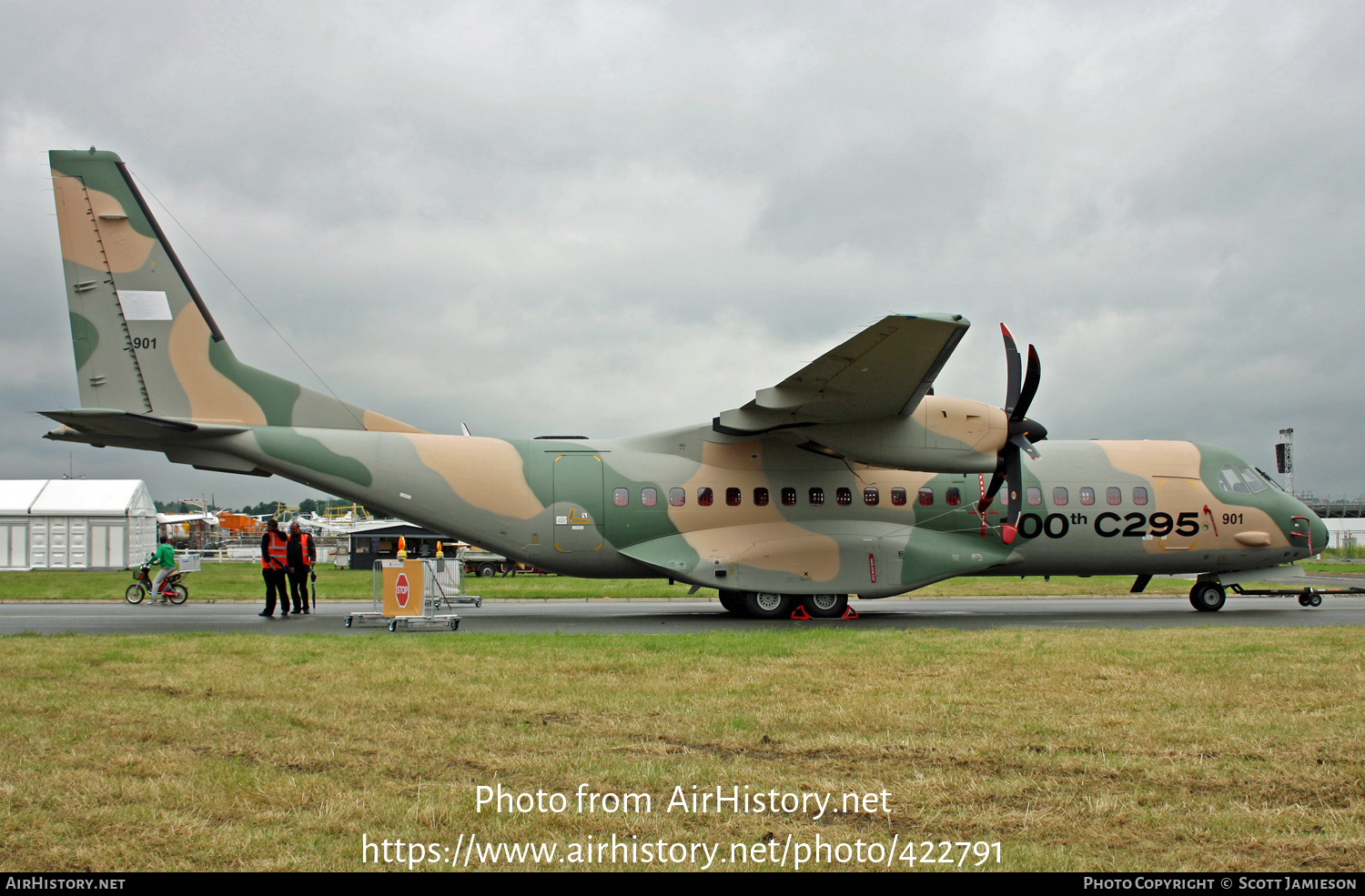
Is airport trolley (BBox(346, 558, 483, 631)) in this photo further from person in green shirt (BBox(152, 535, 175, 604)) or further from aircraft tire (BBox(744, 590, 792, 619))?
person in green shirt (BBox(152, 535, 175, 604))

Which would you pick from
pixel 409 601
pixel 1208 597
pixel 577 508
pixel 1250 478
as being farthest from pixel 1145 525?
pixel 409 601

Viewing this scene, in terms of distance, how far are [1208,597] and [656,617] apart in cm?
1246

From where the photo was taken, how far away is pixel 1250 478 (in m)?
19.3

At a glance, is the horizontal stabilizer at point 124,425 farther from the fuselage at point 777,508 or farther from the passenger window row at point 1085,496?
the passenger window row at point 1085,496

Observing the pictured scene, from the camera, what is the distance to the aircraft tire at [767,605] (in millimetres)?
17406

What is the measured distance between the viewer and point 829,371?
14750mm

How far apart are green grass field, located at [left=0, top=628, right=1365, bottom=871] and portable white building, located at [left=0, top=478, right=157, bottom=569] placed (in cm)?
3512

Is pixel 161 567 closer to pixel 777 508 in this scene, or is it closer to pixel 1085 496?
pixel 777 508

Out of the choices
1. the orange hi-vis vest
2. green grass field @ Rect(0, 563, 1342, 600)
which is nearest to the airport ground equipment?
the orange hi-vis vest

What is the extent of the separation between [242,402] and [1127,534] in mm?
18566

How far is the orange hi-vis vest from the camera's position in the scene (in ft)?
56.3

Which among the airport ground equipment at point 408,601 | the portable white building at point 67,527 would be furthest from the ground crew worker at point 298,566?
the portable white building at point 67,527

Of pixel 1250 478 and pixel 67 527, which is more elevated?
pixel 1250 478

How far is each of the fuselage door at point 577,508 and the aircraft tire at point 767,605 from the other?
11.0 ft
